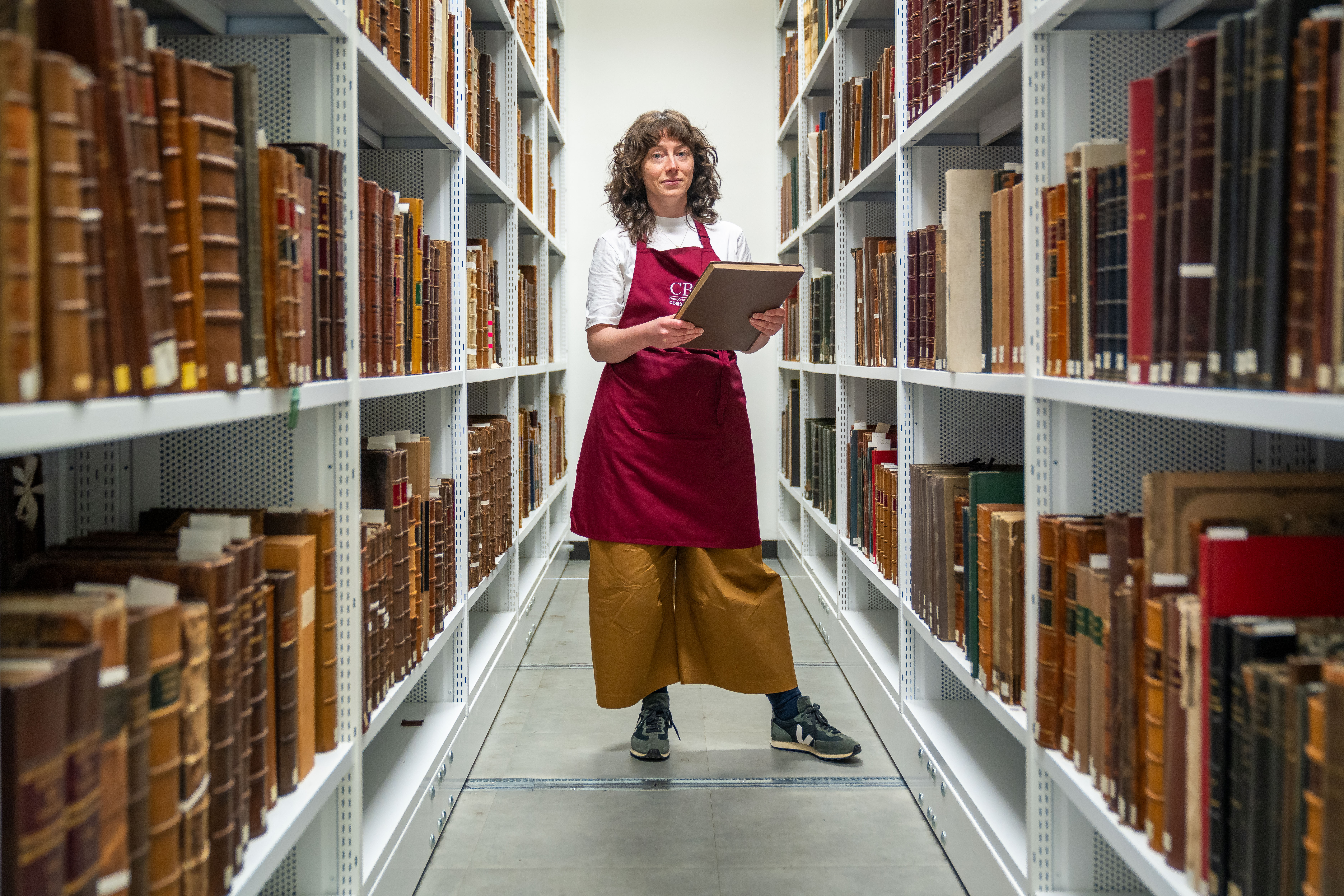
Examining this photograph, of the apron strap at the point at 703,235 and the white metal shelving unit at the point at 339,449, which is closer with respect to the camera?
the white metal shelving unit at the point at 339,449

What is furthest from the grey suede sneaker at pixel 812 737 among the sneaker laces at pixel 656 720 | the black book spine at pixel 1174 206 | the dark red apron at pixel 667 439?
the black book spine at pixel 1174 206

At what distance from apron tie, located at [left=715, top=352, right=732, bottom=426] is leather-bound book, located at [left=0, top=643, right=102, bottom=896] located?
1.54 meters

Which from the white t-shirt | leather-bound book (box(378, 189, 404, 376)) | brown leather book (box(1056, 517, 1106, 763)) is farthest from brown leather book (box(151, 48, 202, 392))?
the white t-shirt

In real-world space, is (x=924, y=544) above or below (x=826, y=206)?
below

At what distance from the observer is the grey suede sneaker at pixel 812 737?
87.0 inches

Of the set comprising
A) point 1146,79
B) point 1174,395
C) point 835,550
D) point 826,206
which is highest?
point 826,206

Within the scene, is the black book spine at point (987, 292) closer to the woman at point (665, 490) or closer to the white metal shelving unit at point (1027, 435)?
the white metal shelving unit at point (1027, 435)

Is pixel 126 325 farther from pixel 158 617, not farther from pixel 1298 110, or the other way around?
pixel 1298 110

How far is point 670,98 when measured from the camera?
15.3ft

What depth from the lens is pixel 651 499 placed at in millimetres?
2137

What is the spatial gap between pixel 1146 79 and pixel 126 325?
1.03 m

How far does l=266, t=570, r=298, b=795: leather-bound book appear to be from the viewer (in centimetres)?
112

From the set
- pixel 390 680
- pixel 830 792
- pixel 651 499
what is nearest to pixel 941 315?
pixel 651 499

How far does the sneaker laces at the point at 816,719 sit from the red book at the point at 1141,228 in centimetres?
137
